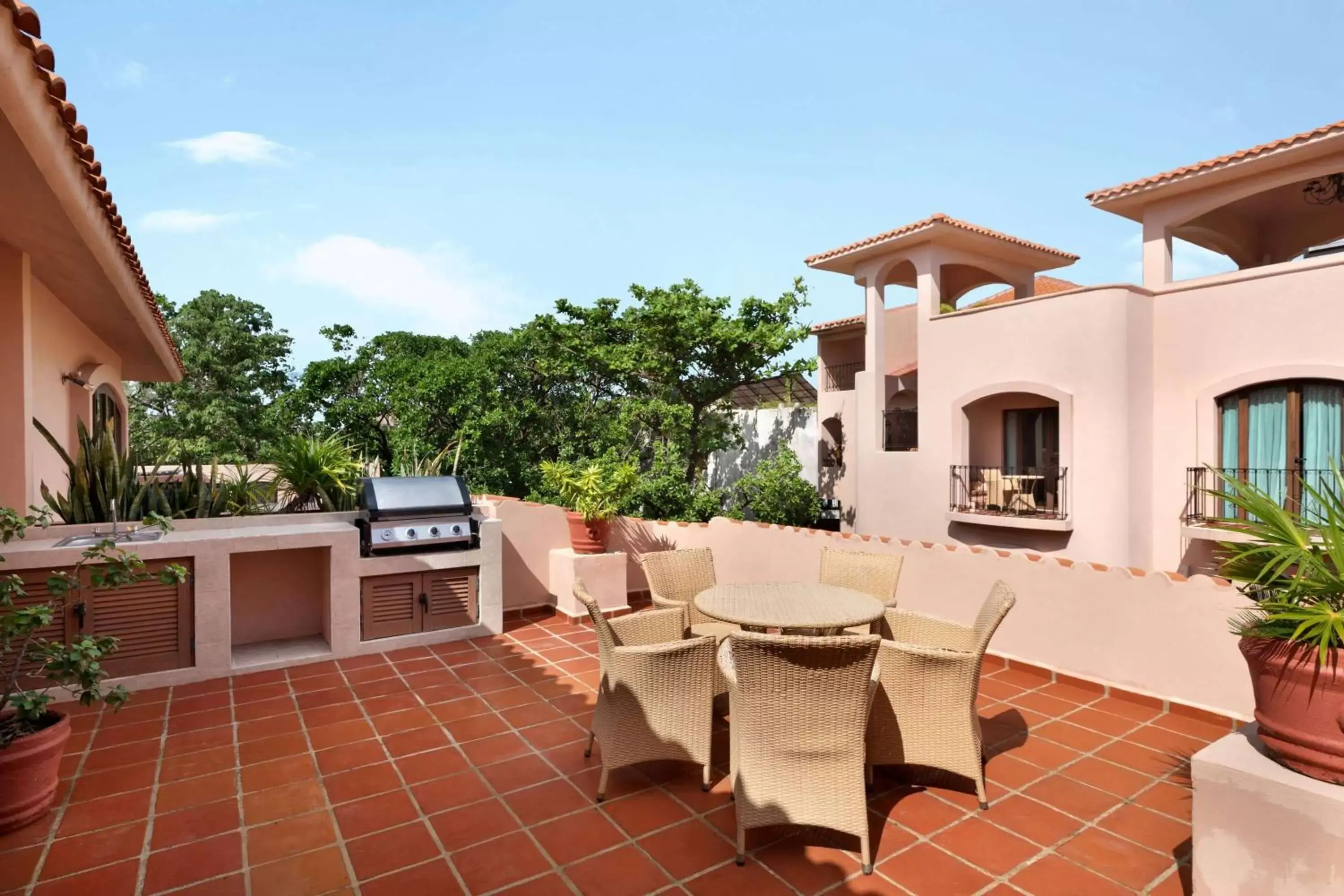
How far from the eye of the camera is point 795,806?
3350mm

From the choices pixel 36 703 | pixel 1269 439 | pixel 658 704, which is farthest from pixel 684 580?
pixel 1269 439

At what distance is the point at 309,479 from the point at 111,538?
1.86 meters

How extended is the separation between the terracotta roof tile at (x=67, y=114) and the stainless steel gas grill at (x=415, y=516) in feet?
9.34

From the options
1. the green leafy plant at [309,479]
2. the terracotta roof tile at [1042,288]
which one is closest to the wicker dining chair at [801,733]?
the green leafy plant at [309,479]

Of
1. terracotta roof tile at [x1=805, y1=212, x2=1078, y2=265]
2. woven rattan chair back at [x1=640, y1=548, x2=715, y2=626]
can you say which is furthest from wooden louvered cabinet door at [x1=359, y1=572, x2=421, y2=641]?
terracotta roof tile at [x1=805, y1=212, x2=1078, y2=265]

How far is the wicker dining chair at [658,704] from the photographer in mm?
3875

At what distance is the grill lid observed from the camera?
267 inches

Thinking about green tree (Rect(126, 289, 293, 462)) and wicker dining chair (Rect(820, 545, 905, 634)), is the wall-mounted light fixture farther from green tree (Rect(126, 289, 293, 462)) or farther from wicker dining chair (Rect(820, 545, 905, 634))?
green tree (Rect(126, 289, 293, 462))

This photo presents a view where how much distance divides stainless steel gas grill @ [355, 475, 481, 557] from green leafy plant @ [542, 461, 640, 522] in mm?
1390

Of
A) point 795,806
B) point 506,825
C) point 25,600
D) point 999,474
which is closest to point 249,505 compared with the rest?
point 25,600

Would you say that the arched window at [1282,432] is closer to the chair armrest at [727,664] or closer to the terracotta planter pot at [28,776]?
the chair armrest at [727,664]

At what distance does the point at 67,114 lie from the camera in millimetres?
3359

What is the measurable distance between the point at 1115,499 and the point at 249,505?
37.9ft

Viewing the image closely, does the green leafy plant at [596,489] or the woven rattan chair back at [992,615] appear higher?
the green leafy plant at [596,489]
